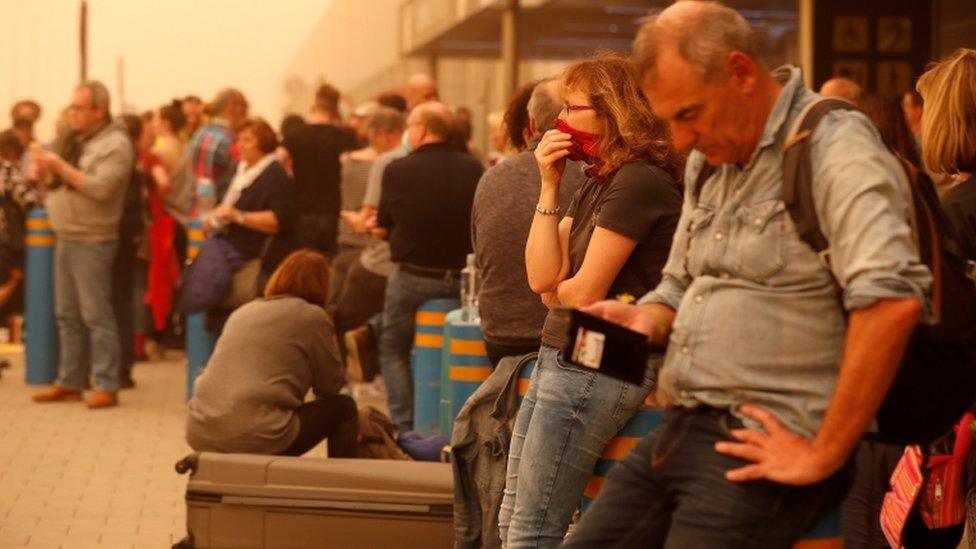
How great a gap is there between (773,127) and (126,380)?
9550 mm

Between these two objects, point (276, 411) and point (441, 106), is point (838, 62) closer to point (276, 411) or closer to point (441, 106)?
point (441, 106)

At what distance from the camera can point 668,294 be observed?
3449 mm

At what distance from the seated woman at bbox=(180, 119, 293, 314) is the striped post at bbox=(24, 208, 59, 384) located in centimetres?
155

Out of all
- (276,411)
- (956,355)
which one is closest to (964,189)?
(956,355)

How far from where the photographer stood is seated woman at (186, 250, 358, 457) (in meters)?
7.14

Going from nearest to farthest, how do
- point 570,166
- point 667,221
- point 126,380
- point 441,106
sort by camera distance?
point 667,221 < point 570,166 < point 441,106 < point 126,380

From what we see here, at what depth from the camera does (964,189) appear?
4789mm

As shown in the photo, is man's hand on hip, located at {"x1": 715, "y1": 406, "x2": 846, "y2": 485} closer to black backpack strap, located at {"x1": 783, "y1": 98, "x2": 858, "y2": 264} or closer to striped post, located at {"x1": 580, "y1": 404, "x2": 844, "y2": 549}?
black backpack strap, located at {"x1": 783, "y1": 98, "x2": 858, "y2": 264}

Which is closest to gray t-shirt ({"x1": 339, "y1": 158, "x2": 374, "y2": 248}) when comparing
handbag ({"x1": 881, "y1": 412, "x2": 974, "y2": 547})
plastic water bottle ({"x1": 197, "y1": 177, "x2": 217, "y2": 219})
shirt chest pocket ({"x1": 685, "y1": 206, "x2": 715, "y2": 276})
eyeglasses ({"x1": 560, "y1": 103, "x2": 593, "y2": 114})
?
plastic water bottle ({"x1": 197, "y1": 177, "x2": 217, "y2": 219})

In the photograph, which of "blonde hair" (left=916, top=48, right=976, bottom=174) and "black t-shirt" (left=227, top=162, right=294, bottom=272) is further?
"black t-shirt" (left=227, top=162, right=294, bottom=272)

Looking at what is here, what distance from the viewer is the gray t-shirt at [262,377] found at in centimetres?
712

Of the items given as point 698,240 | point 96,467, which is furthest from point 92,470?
point 698,240

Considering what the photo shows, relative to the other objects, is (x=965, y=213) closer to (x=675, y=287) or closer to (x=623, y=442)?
(x=623, y=442)

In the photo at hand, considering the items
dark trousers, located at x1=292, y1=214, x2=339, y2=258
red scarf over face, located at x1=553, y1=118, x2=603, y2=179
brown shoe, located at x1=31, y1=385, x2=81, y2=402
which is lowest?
brown shoe, located at x1=31, y1=385, x2=81, y2=402
